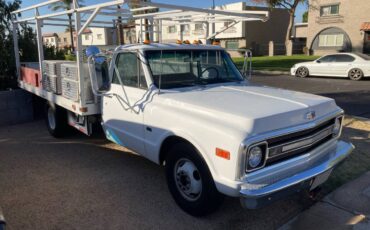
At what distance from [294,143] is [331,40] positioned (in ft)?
114

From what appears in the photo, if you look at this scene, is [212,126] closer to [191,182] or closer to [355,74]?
[191,182]

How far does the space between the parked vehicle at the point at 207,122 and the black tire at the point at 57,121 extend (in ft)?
3.63

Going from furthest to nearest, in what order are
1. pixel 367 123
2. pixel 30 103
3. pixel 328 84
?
pixel 328 84, pixel 30 103, pixel 367 123

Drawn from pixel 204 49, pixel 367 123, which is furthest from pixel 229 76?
pixel 367 123

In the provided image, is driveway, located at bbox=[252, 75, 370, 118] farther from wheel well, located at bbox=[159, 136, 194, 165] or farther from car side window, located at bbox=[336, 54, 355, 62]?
wheel well, located at bbox=[159, 136, 194, 165]

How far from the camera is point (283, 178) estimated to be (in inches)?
127

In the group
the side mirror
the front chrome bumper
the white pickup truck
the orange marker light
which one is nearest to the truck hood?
the white pickup truck

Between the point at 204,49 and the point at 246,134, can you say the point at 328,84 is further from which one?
the point at 246,134

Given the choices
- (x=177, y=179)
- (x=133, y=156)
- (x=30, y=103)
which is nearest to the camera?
(x=177, y=179)

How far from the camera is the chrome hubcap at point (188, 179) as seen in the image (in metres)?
3.64

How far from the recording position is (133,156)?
567 centimetres

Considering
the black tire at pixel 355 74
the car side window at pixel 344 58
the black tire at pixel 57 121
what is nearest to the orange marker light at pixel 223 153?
the black tire at pixel 57 121

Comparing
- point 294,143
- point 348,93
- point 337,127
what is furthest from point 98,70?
point 348,93

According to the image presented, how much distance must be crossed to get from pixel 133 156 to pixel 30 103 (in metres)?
4.26
